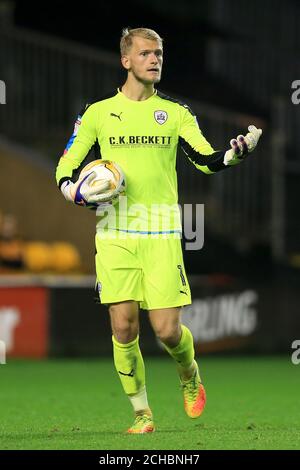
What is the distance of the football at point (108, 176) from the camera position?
738cm

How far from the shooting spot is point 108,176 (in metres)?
7.39

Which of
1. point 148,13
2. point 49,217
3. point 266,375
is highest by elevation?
point 148,13

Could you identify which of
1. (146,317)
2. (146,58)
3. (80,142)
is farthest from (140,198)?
(146,317)

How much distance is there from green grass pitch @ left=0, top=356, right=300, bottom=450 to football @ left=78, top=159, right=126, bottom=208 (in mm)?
1373

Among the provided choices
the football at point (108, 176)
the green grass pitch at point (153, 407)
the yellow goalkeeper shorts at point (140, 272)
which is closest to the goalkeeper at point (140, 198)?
the yellow goalkeeper shorts at point (140, 272)

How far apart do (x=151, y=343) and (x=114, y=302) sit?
786cm

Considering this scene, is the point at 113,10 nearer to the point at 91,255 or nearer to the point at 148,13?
the point at 148,13

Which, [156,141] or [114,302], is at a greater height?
[156,141]

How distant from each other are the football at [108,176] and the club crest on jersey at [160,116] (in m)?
0.43

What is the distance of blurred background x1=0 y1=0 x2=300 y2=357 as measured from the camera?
15148 mm

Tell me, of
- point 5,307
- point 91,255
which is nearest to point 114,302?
point 5,307

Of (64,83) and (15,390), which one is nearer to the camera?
(15,390)

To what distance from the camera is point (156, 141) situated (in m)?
7.67

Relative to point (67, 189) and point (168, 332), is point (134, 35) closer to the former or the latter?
point (67, 189)
